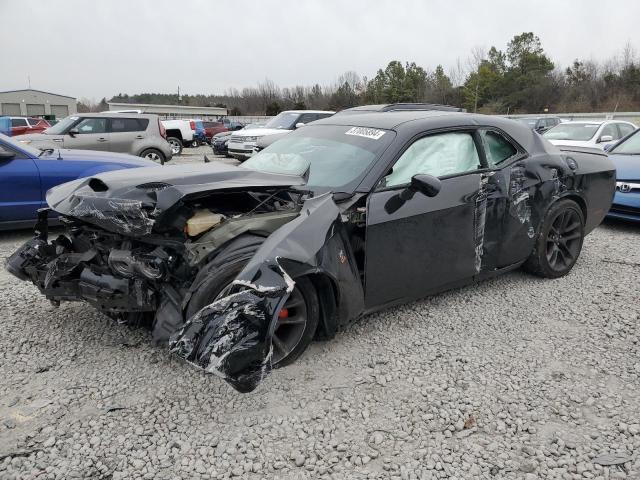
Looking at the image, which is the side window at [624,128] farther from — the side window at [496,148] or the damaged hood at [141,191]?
the damaged hood at [141,191]

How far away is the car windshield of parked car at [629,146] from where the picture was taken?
23.9 ft

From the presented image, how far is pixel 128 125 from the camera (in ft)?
40.1

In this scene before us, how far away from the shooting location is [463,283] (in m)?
3.79

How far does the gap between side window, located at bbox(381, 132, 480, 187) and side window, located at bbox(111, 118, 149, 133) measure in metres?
10.4

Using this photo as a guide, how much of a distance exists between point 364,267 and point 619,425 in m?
1.61

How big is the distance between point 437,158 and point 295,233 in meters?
1.50

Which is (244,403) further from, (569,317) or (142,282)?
(569,317)

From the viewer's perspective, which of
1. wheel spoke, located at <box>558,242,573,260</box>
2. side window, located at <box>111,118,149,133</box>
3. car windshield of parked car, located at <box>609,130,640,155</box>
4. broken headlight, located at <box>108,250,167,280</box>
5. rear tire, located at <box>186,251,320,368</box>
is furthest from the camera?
side window, located at <box>111,118,149,133</box>

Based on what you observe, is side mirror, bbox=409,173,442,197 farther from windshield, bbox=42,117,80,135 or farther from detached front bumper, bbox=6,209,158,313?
windshield, bbox=42,117,80,135

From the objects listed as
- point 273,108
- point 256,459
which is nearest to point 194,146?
point 256,459

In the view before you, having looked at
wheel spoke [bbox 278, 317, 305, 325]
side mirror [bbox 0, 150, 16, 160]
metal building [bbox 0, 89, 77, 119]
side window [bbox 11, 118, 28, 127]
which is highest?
metal building [bbox 0, 89, 77, 119]

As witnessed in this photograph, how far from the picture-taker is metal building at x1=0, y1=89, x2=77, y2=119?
60406mm

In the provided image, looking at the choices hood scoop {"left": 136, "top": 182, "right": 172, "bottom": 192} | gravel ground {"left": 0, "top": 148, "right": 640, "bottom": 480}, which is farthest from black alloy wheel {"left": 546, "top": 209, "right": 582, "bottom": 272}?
hood scoop {"left": 136, "top": 182, "right": 172, "bottom": 192}

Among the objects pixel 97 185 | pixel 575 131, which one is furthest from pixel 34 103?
pixel 97 185
